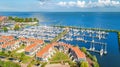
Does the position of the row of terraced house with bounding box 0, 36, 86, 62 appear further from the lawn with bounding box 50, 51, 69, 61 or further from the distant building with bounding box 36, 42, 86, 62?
the lawn with bounding box 50, 51, 69, 61

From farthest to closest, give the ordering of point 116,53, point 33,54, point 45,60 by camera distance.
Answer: point 116,53
point 33,54
point 45,60

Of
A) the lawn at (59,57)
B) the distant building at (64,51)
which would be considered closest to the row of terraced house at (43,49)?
the distant building at (64,51)

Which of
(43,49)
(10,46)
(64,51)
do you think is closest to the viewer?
(43,49)

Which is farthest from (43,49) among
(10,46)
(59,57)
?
(10,46)

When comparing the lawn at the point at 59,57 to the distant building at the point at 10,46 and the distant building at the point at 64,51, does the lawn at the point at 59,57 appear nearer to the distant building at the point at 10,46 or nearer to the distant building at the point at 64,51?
the distant building at the point at 64,51

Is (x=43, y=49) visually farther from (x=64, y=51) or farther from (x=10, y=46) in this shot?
(x=10, y=46)

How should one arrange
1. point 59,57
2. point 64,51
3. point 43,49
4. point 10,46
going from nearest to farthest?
point 59,57 → point 43,49 → point 64,51 → point 10,46

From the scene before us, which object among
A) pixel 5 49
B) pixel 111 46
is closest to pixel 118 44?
pixel 111 46

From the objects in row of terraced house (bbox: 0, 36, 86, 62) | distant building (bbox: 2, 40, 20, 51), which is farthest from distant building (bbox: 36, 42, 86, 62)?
distant building (bbox: 2, 40, 20, 51)

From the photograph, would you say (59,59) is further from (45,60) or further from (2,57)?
(2,57)

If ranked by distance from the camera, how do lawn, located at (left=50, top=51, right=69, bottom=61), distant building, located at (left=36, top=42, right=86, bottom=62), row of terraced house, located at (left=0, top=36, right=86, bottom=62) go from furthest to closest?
lawn, located at (left=50, top=51, right=69, bottom=61), row of terraced house, located at (left=0, top=36, right=86, bottom=62), distant building, located at (left=36, top=42, right=86, bottom=62)

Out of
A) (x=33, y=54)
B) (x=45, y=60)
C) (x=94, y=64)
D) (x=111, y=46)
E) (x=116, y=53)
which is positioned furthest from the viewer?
(x=111, y=46)
